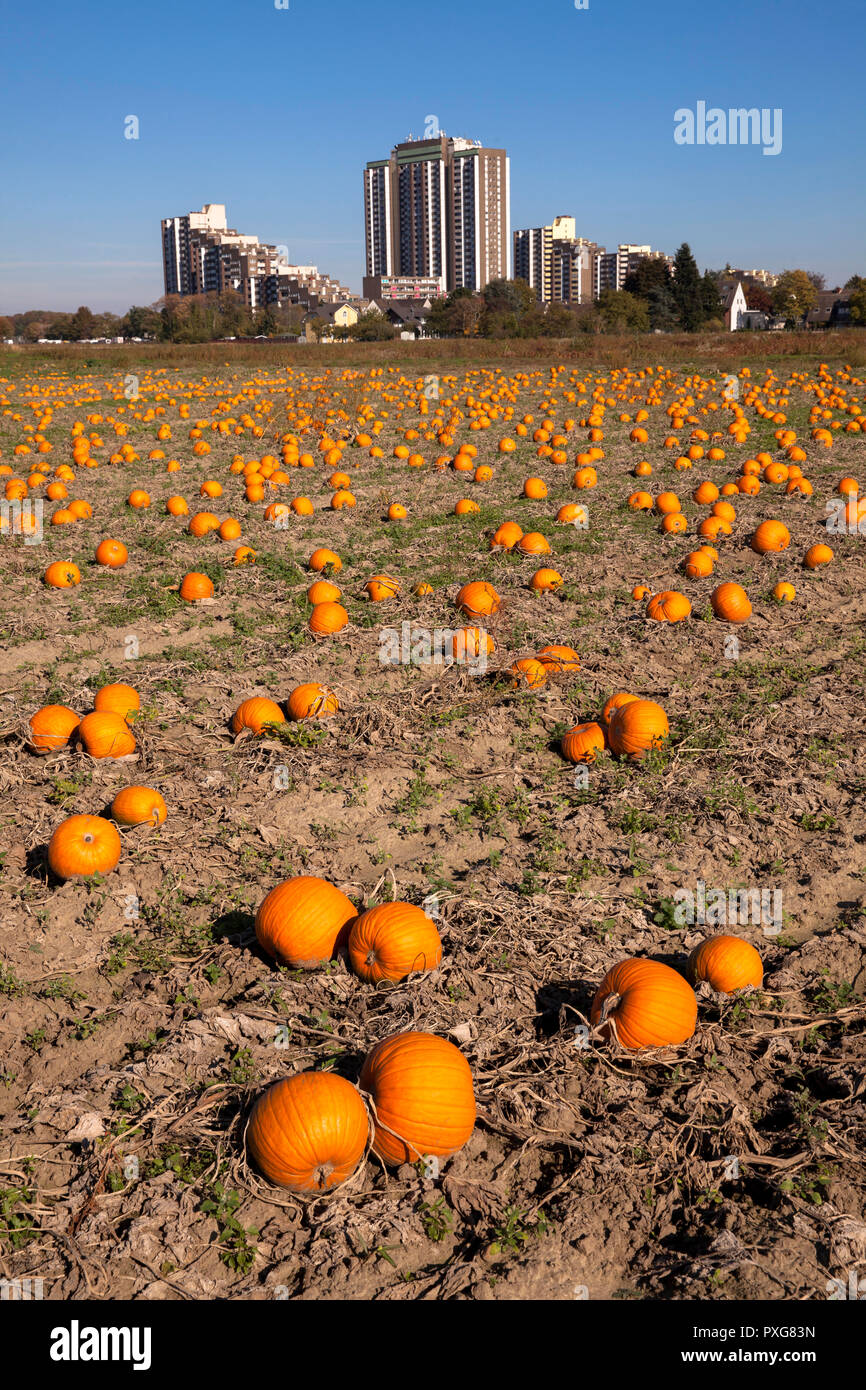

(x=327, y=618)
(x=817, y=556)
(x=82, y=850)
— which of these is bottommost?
(x=82, y=850)

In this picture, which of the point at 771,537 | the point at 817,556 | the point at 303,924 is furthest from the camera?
the point at 771,537

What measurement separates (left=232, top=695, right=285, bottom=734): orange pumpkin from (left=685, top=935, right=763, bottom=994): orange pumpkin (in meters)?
3.73

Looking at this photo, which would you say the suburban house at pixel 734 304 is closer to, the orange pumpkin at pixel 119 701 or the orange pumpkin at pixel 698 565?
the orange pumpkin at pixel 698 565

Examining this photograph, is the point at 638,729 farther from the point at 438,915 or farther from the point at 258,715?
the point at 258,715

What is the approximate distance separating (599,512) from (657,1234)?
37.9 feet

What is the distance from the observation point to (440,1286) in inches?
125

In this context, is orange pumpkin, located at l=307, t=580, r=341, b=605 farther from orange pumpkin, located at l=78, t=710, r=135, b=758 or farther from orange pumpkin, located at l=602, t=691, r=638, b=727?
orange pumpkin, located at l=602, t=691, r=638, b=727

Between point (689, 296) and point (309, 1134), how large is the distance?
7050 centimetres

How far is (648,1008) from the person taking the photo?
419cm

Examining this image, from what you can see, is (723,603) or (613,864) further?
(723,603)

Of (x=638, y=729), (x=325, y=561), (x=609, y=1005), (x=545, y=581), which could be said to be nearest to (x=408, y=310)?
(x=325, y=561)

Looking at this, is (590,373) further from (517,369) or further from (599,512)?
(599,512)

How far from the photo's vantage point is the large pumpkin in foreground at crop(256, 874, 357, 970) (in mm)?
4738
